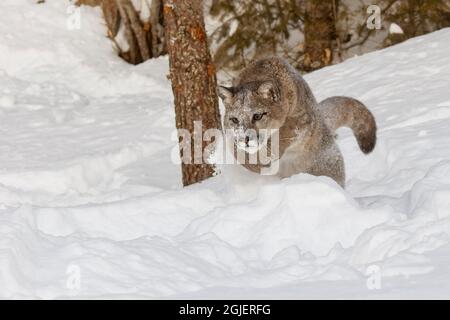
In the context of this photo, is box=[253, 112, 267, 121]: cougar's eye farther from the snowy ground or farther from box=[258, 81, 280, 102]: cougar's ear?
the snowy ground

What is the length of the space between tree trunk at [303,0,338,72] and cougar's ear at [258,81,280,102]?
7.59m

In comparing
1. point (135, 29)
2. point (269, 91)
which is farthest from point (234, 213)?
point (135, 29)

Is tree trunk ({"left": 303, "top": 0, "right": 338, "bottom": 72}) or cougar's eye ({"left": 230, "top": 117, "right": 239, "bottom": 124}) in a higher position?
tree trunk ({"left": 303, "top": 0, "right": 338, "bottom": 72})

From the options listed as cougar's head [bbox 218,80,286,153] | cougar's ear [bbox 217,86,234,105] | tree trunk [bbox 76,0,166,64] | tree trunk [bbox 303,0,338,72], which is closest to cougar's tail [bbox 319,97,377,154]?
cougar's head [bbox 218,80,286,153]

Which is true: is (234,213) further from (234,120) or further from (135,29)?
(135,29)

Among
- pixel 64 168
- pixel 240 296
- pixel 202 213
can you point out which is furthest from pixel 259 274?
pixel 64 168

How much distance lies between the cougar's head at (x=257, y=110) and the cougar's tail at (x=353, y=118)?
1.98ft

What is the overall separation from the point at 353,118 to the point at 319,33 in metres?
7.29

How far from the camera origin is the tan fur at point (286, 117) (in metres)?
6.61

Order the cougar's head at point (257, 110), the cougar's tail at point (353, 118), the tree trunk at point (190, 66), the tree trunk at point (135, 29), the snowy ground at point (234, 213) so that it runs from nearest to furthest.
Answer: the snowy ground at point (234, 213), the cougar's head at point (257, 110), the cougar's tail at point (353, 118), the tree trunk at point (190, 66), the tree trunk at point (135, 29)

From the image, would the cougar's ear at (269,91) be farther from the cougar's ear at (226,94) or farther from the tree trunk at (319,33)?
the tree trunk at (319,33)

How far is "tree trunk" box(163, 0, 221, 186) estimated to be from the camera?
8.09 metres

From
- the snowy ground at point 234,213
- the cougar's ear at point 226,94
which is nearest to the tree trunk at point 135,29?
the snowy ground at point 234,213

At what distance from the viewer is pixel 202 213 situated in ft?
19.9
